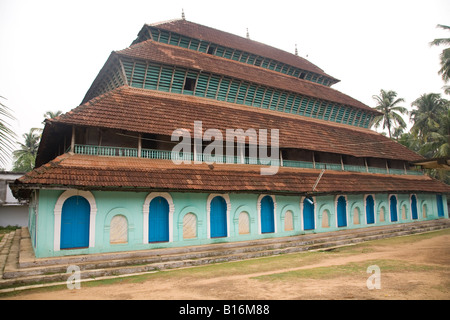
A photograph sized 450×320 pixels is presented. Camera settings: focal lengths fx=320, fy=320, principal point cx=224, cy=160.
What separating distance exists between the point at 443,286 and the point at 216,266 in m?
6.69

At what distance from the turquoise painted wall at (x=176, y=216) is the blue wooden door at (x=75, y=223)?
0.97 ft

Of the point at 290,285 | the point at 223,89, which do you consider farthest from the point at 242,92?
the point at 290,285

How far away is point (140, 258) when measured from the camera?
1107 cm

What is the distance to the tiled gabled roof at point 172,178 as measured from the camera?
11.0m

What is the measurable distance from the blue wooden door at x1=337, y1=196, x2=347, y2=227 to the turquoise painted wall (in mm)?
277

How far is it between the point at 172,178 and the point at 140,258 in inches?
133

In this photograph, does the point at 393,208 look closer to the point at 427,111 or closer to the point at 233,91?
the point at 233,91

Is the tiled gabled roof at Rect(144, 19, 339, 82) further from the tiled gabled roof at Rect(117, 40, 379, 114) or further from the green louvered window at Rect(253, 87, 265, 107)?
the green louvered window at Rect(253, 87, 265, 107)

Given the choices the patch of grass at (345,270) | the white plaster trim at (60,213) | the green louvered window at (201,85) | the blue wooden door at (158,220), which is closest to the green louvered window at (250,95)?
the green louvered window at (201,85)

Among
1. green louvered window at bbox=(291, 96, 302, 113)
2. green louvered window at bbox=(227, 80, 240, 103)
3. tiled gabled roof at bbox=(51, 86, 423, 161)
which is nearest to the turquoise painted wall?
tiled gabled roof at bbox=(51, 86, 423, 161)
